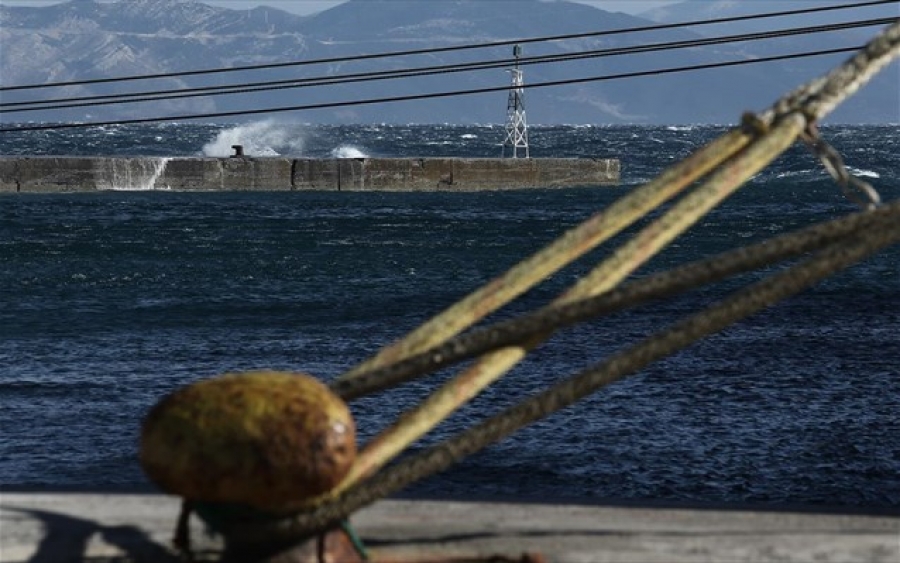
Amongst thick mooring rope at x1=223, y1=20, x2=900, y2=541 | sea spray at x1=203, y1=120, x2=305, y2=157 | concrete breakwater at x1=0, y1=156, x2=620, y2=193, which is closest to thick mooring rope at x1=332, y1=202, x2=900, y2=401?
thick mooring rope at x1=223, y1=20, x2=900, y2=541

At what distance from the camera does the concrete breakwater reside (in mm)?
50625

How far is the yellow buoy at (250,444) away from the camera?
364cm

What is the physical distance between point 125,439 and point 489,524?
8.07 metres

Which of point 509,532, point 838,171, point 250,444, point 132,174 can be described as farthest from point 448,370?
point 132,174

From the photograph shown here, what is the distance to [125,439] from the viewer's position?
39.9ft

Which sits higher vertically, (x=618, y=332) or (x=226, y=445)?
(x=226, y=445)

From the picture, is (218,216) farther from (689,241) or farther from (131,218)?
(689,241)

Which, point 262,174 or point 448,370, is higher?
point 262,174

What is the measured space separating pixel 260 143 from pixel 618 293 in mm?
110717

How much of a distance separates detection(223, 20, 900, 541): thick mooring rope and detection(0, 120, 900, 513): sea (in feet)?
3.80

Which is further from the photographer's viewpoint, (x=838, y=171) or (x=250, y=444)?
(x=838, y=171)

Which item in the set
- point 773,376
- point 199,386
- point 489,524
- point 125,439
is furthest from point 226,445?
point 773,376

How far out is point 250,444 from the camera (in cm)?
363

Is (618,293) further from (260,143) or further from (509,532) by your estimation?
(260,143)
